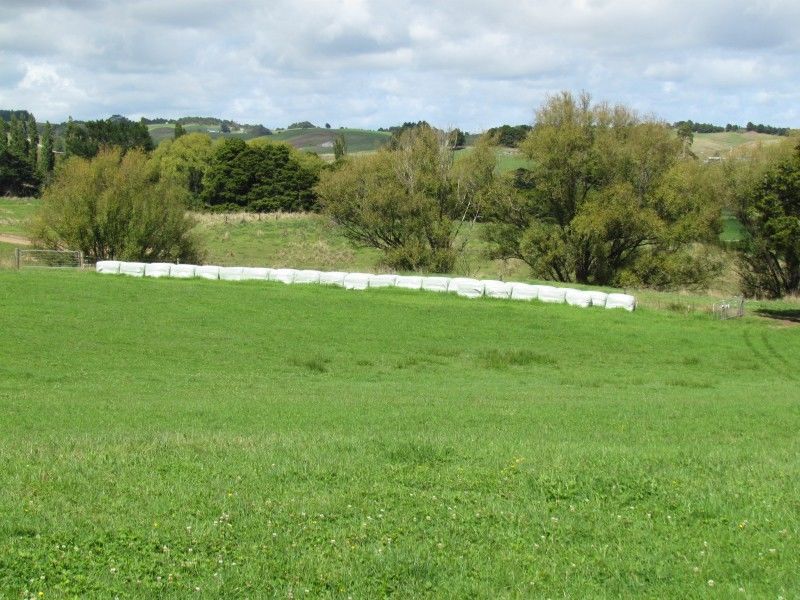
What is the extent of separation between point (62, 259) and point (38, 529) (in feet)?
165

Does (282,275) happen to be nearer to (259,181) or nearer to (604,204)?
(604,204)

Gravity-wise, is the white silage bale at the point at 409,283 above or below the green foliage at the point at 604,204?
below

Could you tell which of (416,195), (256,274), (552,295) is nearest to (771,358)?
(552,295)

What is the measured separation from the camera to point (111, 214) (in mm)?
56750

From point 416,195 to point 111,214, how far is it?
20619 millimetres

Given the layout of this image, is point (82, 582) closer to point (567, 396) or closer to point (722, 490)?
point (722, 490)

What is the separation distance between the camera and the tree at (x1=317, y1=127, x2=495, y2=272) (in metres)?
62.2

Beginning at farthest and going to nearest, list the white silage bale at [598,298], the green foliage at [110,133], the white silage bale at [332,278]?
1. the green foliage at [110,133]
2. the white silage bale at [332,278]
3. the white silage bale at [598,298]

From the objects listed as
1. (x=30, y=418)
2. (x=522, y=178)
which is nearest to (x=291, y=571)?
(x=30, y=418)

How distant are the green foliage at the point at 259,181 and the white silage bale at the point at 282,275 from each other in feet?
220

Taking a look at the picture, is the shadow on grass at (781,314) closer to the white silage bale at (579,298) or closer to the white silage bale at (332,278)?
the white silage bale at (579,298)

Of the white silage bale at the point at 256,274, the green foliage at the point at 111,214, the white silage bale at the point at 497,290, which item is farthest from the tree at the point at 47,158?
the white silage bale at the point at 497,290

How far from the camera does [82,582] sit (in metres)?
6.24

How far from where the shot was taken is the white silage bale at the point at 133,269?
47281mm
